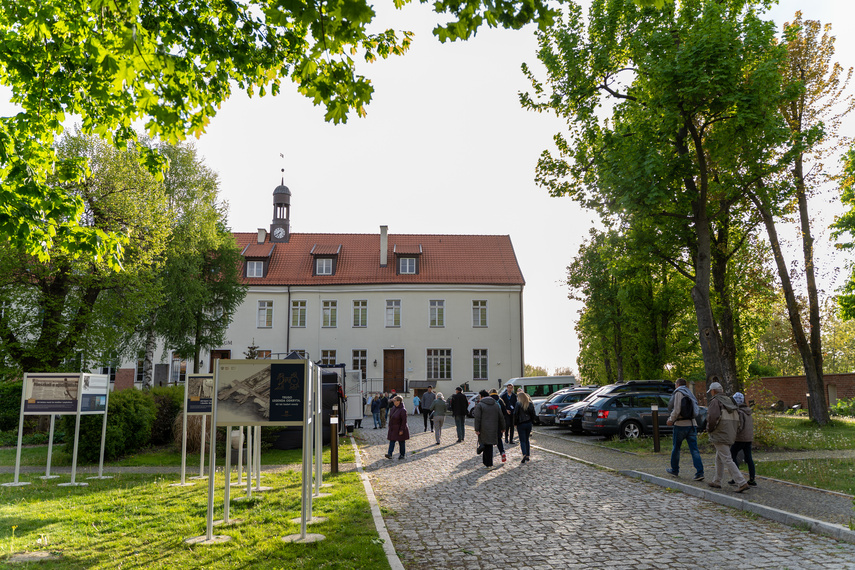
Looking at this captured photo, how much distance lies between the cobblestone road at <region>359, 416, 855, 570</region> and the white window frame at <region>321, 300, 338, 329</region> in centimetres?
3299

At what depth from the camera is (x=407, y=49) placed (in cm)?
910

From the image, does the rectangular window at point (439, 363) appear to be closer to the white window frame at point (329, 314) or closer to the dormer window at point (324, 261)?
the white window frame at point (329, 314)

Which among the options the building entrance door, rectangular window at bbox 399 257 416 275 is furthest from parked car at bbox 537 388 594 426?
rectangular window at bbox 399 257 416 275

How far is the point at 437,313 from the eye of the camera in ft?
150

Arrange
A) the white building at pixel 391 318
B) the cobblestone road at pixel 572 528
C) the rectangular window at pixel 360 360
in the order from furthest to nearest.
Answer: the rectangular window at pixel 360 360, the white building at pixel 391 318, the cobblestone road at pixel 572 528

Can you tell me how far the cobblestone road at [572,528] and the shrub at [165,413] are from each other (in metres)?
8.90

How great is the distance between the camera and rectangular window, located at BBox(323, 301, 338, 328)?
45844mm

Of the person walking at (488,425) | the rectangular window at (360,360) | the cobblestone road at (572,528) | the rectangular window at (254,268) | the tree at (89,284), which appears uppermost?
the rectangular window at (254,268)

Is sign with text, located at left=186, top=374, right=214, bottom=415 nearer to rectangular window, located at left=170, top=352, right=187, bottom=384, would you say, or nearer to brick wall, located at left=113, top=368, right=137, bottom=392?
rectangular window, located at left=170, top=352, right=187, bottom=384

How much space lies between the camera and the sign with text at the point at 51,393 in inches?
516

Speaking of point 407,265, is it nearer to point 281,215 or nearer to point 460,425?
point 281,215

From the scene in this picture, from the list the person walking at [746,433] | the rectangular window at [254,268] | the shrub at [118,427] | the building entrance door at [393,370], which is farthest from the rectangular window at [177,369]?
the person walking at [746,433]

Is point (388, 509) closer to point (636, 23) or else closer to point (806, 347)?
point (636, 23)

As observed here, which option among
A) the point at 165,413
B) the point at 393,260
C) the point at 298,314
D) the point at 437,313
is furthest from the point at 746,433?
the point at 393,260
